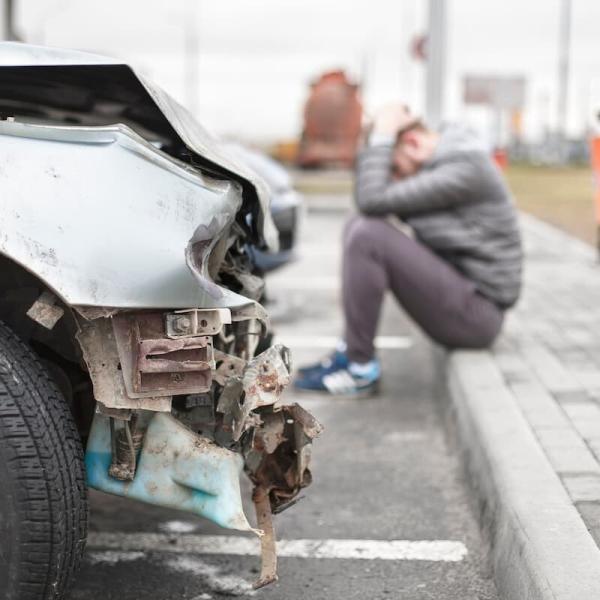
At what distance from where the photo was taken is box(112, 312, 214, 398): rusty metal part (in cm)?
234

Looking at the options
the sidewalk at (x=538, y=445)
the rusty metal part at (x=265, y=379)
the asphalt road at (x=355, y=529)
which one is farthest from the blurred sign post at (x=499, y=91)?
the rusty metal part at (x=265, y=379)

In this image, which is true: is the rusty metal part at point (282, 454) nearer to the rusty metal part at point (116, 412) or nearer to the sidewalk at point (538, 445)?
the rusty metal part at point (116, 412)

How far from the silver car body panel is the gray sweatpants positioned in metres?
2.56

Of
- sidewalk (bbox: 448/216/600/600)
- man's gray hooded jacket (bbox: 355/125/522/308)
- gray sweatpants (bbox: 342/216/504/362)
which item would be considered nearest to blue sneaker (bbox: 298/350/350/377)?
gray sweatpants (bbox: 342/216/504/362)

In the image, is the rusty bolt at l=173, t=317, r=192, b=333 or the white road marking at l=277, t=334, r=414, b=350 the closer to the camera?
the rusty bolt at l=173, t=317, r=192, b=333

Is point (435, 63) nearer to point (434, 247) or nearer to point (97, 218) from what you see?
point (434, 247)

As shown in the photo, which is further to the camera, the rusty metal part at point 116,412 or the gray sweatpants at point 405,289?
the gray sweatpants at point 405,289

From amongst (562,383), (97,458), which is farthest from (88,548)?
(562,383)

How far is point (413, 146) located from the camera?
203 inches

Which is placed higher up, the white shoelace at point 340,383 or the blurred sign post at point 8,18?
the blurred sign post at point 8,18

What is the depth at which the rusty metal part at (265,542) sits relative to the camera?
2.66 m

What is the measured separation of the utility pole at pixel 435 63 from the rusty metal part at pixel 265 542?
954 cm

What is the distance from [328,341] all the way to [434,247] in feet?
5.56

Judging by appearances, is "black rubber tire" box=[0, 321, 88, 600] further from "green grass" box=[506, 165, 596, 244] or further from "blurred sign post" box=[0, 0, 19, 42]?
"blurred sign post" box=[0, 0, 19, 42]
